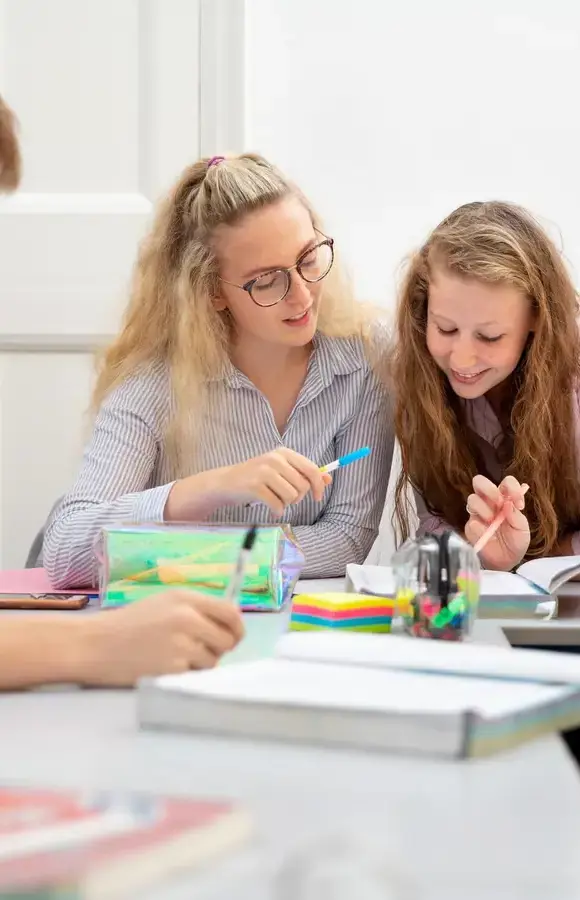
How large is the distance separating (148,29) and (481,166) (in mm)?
732

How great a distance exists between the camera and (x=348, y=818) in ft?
1.97

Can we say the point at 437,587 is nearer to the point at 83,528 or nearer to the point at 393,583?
the point at 393,583

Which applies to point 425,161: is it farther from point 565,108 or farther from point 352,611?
point 352,611

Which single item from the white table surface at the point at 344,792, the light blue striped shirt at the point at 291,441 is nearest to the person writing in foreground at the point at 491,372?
the light blue striped shirt at the point at 291,441

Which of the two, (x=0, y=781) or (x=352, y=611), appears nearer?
(x=0, y=781)

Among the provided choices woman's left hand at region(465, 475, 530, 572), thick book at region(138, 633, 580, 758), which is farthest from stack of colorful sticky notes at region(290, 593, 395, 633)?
woman's left hand at region(465, 475, 530, 572)

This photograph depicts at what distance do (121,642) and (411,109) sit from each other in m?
1.83

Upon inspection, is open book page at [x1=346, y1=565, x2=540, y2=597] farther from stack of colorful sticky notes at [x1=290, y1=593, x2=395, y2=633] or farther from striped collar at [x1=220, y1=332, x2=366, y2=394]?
striped collar at [x1=220, y1=332, x2=366, y2=394]

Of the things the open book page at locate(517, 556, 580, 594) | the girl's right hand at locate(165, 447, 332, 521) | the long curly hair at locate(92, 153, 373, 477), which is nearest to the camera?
the open book page at locate(517, 556, 580, 594)

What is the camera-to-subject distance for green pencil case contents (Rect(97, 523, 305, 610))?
4.10 feet

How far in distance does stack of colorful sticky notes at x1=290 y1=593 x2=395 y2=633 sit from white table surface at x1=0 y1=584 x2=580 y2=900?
32 cm

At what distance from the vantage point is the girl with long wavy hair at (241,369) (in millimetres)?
1775

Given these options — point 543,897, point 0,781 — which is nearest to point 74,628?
point 0,781

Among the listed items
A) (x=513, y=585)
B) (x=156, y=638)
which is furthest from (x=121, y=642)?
(x=513, y=585)
